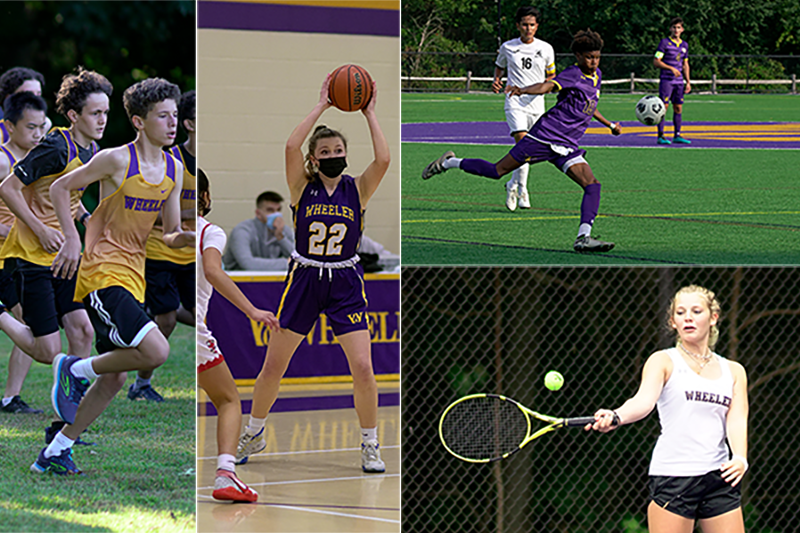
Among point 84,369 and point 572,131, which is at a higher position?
point 572,131

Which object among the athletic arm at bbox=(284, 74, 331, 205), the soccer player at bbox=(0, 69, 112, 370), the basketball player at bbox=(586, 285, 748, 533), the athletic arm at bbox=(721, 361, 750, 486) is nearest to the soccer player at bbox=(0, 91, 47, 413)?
the soccer player at bbox=(0, 69, 112, 370)

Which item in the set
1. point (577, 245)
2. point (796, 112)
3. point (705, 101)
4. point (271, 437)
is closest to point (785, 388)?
point (577, 245)

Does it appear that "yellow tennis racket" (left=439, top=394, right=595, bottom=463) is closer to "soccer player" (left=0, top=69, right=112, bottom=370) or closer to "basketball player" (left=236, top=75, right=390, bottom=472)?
"basketball player" (left=236, top=75, right=390, bottom=472)

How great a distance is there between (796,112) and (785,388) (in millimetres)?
7901

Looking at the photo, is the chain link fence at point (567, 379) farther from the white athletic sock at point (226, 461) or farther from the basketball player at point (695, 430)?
the basketball player at point (695, 430)

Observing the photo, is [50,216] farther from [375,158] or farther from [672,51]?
[672,51]

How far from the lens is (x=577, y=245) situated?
7.02 m

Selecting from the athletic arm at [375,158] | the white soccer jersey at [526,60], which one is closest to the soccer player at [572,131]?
the white soccer jersey at [526,60]

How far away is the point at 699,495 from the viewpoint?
3768 millimetres

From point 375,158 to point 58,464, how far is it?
87.4 inches

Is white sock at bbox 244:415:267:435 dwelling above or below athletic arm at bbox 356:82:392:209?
below

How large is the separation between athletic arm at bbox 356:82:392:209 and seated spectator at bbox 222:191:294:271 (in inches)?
121

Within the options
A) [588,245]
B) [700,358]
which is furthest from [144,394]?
[700,358]

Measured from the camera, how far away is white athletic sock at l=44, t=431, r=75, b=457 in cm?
476
